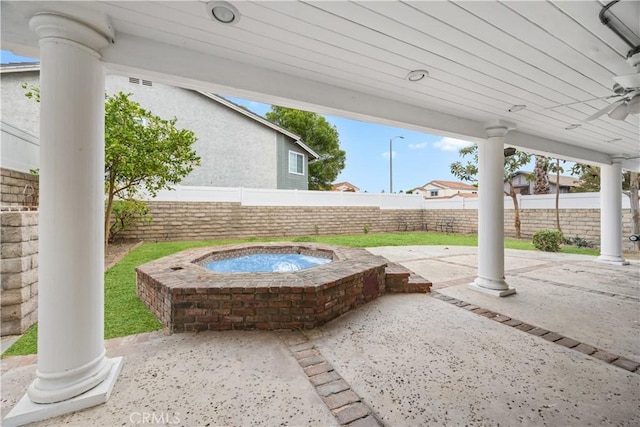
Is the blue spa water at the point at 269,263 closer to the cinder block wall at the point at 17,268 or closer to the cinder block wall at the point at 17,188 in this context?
the cinder block wall at the point at 17,268

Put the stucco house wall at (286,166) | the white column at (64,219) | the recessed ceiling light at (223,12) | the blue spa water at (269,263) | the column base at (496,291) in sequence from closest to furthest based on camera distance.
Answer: the recessed ceiling light at (223,12) → the white column at (64,219) → the column base at (496,291) → the blue spa water at (269,263) → the stucco house wall at (286,166)

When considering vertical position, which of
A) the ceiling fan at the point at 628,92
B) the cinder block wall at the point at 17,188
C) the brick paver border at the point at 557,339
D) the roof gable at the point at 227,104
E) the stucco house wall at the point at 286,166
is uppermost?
the roof gable at the point at 227,104

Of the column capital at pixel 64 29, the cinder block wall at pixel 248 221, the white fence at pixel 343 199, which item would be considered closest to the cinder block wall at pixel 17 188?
the white fence at pixel 343 199

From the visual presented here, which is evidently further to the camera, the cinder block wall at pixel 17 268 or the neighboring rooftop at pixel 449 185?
the neighboring rooftop at pixel 449 185

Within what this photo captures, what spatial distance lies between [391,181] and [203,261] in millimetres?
18910

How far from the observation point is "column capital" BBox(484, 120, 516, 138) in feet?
13.5

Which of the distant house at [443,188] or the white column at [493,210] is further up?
the distant house at [443,188]

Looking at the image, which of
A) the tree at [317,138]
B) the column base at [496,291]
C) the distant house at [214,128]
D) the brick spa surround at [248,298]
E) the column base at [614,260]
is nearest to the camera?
the brick spa surround at [248,298]

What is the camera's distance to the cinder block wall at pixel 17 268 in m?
2.79

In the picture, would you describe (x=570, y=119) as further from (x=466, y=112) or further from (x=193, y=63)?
(x=193, y=63)

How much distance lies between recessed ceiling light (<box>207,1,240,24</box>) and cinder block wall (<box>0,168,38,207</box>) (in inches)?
190

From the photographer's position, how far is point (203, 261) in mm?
5133

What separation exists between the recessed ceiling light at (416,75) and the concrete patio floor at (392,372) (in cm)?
271

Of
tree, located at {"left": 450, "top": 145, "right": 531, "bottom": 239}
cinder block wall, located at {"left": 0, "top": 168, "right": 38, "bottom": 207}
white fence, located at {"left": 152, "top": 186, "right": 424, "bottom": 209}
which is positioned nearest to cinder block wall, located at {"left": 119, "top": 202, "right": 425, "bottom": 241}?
white fence, located at {"left": 152, "top": 186, "right": 424, "bottom": 209}
